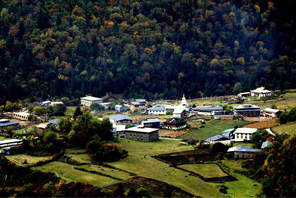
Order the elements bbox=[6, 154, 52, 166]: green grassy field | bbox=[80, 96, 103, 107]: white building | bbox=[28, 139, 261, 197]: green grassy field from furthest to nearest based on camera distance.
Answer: bbox=[80, 96, 103, 107]: white building, bbox=[6, 154, 52, 166]: green grassy field, bbox=[28, 139, 261, 197]: green grassy field

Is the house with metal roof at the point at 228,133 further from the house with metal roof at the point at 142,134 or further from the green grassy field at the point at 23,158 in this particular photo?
Result: the green grassy field at the point at 23,158

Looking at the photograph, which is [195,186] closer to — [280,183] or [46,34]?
[280,183]

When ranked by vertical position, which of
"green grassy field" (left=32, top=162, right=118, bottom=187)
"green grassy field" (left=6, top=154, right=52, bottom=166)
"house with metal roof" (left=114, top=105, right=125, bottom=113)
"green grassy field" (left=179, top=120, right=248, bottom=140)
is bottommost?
"green grassy field" (left=32, top=162, right=118, bottom=187)

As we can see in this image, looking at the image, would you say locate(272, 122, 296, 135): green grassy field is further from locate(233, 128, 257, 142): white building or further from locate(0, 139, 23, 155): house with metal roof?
locate(0, 139, 23, 155): house with metal roof

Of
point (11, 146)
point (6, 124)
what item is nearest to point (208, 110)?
point (6, 124)

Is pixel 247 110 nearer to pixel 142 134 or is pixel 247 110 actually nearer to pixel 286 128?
pixel 286 128

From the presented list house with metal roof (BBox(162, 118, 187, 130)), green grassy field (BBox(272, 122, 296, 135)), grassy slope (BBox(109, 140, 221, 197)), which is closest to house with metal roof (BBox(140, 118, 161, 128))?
house with metal roof (BBox(162, 118, 187, 130))

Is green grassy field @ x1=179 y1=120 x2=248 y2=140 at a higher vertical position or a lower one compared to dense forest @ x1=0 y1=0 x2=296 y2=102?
lower
